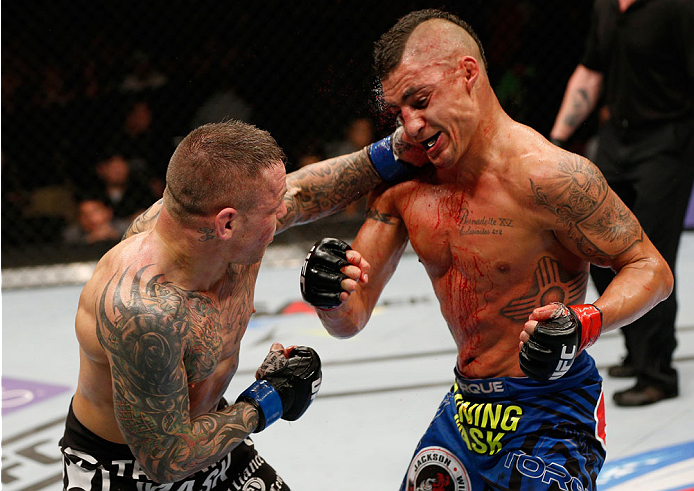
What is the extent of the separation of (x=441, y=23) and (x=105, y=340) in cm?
96

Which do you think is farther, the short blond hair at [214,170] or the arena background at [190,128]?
the arena background at [190,128]

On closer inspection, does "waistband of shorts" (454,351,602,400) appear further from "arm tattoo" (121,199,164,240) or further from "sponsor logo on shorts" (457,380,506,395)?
"arm tattoo" (121,199,164,240)

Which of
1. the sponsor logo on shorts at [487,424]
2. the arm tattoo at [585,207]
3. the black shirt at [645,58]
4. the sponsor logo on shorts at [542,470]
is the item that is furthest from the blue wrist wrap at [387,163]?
the black shirt at [645,58]

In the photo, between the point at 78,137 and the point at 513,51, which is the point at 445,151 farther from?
the point at 78,137

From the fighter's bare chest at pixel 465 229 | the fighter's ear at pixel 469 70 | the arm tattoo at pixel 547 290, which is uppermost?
the fighter's ear at pixel 469 70

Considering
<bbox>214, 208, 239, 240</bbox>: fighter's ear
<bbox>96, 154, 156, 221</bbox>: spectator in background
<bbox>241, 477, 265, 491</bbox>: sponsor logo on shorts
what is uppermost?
<bbox>96, 154, 156, 221</bbox>: spectator in background

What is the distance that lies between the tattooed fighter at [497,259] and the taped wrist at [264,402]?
0.22 meters

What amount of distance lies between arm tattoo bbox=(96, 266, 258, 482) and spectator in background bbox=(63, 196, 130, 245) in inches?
168

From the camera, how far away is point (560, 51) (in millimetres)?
5773

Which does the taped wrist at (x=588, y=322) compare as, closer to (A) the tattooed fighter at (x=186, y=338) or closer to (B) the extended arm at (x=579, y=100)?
(A) the tattooed fighter at (x=186, y=338)

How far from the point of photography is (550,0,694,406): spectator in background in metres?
2.83

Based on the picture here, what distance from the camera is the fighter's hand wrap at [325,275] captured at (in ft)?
5.44

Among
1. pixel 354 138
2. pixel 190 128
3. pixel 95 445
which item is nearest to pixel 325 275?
pixel 95 445

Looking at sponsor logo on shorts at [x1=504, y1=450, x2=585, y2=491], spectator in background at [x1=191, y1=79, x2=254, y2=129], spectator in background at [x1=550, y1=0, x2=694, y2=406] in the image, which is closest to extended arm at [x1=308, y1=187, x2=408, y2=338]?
sponsor logo on shorts at [x1=504, y1=450, x2=585, y2=491]
